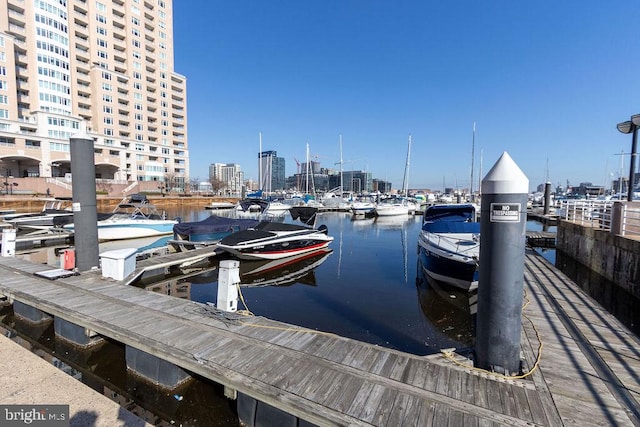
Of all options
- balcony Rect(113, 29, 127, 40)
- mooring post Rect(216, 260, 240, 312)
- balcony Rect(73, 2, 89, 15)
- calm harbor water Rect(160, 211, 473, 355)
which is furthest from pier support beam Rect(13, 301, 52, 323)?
balcony Rect(113, 29, 127, 40)

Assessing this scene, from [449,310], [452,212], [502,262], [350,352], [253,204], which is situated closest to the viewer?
[502,262]

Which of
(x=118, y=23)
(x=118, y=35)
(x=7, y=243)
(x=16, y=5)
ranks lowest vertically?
(x=7, y=243)

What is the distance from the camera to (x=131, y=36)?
247 ft

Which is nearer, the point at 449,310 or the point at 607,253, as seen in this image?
the point at 449,310

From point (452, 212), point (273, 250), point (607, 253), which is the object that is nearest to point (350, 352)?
point (273, 250)

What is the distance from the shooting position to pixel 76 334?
673cm

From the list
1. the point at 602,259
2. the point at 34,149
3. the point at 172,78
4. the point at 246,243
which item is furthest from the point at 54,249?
the point at 172,78

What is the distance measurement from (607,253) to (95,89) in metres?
89.5

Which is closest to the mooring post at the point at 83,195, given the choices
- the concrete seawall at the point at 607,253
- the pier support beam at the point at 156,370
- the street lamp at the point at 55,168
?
the pier support beam at the point at 156,370

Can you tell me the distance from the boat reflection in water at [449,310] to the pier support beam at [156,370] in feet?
19.4

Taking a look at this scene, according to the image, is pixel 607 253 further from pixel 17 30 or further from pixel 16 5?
pixel 16 5

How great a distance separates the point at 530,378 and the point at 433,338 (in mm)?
3942

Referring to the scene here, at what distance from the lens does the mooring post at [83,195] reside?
8.95 metres

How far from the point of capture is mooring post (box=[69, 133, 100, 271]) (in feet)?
29.3
